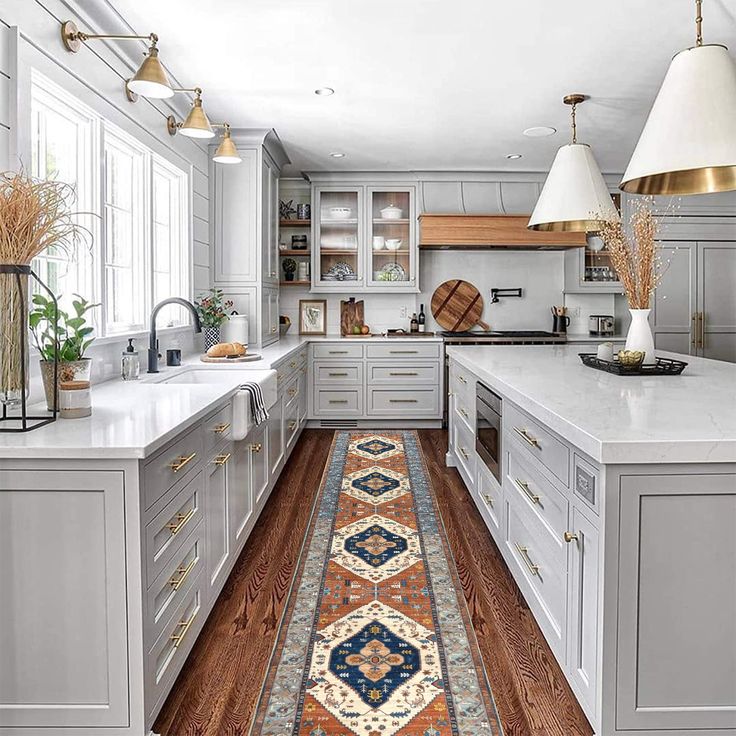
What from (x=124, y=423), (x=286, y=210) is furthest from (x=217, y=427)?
(x=286, y=210)

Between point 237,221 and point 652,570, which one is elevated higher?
point 237,221

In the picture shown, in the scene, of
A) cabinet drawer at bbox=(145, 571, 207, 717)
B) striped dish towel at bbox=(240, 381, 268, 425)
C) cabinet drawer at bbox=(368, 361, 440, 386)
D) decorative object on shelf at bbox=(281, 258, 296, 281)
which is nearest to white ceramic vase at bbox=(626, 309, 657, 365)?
striped dish towel at bbox=(240, 381, 268, 425)

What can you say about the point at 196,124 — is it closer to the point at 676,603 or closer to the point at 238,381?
the point at 238,381

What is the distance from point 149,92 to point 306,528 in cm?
220

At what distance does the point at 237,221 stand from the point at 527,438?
3.44 meters

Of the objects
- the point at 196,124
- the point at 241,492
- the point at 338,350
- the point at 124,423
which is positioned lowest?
the point at 241,492

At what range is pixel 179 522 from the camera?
193 centimetres

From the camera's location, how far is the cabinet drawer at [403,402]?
241 inches

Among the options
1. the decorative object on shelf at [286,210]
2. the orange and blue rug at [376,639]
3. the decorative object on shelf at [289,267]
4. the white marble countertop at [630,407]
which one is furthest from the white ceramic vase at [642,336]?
the decorative object on shelf at [286,210]

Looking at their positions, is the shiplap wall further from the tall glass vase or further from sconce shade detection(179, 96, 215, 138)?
the tall glass vase

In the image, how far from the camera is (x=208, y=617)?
2.41m

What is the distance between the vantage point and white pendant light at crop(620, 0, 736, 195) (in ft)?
6.36

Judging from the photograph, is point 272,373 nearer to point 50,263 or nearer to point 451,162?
point 50,263

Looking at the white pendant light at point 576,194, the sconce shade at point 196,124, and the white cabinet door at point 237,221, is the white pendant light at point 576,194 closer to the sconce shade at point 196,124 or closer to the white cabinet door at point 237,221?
the sconce shade at point 196,124
